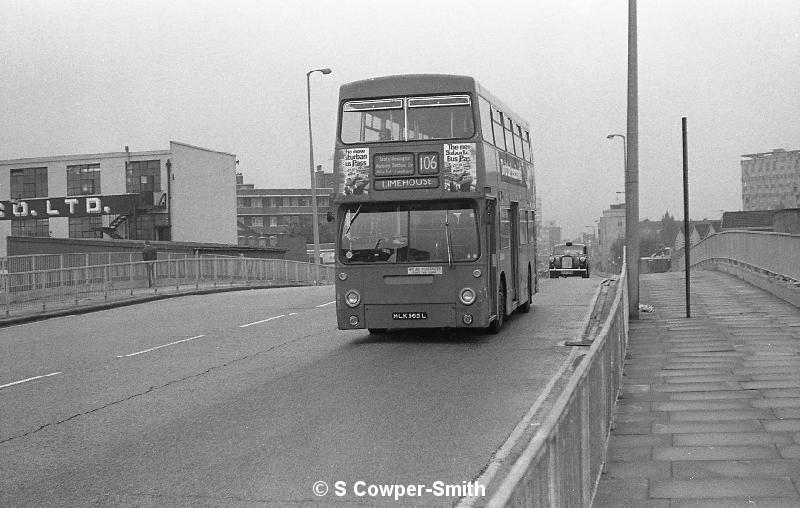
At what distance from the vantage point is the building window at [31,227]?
6656cm

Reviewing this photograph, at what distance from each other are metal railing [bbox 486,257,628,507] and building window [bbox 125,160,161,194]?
59.2 m

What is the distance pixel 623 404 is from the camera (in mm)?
9984

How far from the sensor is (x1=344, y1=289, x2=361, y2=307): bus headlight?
15.6m

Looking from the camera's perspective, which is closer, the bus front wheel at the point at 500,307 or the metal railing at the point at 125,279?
the bus front wheel at the point at 500,307

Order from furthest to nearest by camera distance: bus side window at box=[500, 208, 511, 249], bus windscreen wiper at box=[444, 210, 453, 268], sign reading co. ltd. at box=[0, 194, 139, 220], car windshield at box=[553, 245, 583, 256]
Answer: sign reading co. ltd. at box=[0, 194, 139, 220] < car windshield at box=[553, 245, 583, 256] < bus side window at box=[500, 208, 511, 249] < bus windscreen wiper at box=[444, 210, 453, 268]

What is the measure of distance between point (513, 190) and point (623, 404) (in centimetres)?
917

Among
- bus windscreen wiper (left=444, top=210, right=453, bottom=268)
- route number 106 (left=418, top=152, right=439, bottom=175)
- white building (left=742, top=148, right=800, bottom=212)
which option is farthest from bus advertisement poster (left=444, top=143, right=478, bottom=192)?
white building (left=742, top=148, right=800, bottom=212)

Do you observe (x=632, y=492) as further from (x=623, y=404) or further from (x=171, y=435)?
(x=171, y=435)

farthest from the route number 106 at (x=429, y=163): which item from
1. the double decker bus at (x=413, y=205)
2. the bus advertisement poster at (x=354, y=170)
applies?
the bus advertisement poster at (x=354, y=170)

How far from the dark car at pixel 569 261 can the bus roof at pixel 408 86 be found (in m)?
35.7

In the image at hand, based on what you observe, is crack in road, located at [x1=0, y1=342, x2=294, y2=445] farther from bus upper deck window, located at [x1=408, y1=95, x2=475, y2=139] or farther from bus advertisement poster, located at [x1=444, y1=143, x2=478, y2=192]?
bus upper deck window, located at [x1=408, y1=95, x2=475, y2=139]

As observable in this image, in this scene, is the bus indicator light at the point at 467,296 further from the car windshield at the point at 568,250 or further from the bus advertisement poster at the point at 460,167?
the car windshield at the point at 568,250

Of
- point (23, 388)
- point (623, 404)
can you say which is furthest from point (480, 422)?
point (23, 388)

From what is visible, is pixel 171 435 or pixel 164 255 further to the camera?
pixel 164 255
